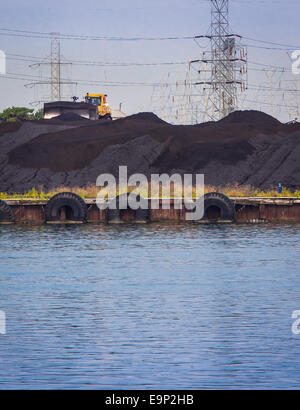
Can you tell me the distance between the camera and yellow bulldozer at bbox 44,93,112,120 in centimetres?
10556

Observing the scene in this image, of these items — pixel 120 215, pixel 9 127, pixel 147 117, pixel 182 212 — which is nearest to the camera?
pixel 120 215

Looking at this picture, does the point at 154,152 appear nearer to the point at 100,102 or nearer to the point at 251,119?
the point at 251,119

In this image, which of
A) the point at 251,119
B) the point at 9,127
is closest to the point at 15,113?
the point at 9,127

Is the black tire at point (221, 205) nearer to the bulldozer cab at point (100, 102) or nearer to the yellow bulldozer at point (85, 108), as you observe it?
the yellow bulldozer at point (85, 108)

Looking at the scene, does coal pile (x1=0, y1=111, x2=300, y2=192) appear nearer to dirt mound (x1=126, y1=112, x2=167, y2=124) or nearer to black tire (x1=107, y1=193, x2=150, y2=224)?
dirt mound (x1=126, y1=112, x2=167, y2=124)

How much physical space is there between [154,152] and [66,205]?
2899 cm

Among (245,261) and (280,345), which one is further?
(245,261)

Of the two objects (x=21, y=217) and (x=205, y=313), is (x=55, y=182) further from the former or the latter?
(x=205, y=313)

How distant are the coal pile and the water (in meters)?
33.3

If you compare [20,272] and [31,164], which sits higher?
[31,164]

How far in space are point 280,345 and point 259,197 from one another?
4130cm

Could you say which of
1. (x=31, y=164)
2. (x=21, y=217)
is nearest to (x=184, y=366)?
(x=21, y=217)

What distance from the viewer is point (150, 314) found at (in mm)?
22641

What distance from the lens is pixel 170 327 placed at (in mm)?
20703
